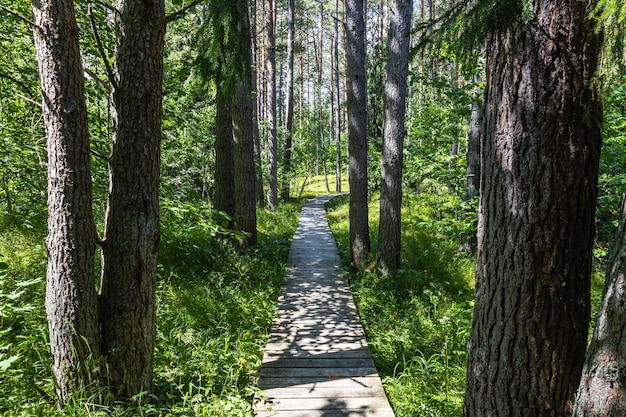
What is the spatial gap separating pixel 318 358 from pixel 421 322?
6.64 ft

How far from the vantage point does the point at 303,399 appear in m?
3.80

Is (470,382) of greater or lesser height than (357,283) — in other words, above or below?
above

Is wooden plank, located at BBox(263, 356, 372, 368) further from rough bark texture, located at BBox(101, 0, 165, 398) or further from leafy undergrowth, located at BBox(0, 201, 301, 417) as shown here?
rough bark texture, located at BBox(101, 0, 165, 398)

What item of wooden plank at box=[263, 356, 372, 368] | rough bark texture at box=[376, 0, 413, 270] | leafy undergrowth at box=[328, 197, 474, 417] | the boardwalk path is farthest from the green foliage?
leafy undergrowth at box=[328, 197, 474, 417]

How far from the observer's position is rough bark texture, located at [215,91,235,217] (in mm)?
8430

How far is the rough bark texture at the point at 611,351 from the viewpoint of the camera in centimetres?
160

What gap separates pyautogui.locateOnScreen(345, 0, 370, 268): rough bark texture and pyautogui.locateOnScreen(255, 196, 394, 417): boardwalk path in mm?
1237

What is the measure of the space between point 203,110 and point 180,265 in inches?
311

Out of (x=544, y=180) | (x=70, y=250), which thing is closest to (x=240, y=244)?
(x=70, y=250)

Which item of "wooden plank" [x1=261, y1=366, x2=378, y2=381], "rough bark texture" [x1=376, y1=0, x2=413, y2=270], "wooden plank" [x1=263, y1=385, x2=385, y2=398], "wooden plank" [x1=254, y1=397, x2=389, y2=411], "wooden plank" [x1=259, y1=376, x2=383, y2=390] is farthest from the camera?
"rough bark texture" [x1=376, y1=0, x2=413, y2=270]

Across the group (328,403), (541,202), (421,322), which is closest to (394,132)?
(421,322)

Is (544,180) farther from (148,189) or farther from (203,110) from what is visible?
(203,110)

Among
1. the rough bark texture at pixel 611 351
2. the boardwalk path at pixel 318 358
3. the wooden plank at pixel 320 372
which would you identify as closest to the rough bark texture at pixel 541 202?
the rough bark texture at pixel 611 351

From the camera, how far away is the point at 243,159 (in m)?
8.90
